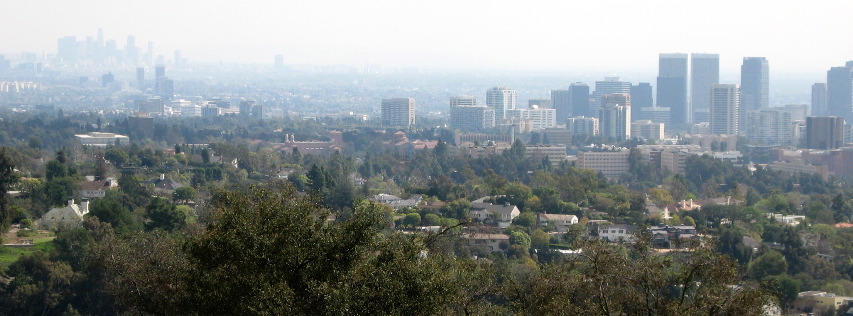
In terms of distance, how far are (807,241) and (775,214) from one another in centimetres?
772

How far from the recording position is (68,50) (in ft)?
626

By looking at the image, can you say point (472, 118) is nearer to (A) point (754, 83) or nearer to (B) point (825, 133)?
(A) point (754, 83)

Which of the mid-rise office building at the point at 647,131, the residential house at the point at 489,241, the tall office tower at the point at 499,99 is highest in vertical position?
the tall office tower at the point at 499,99

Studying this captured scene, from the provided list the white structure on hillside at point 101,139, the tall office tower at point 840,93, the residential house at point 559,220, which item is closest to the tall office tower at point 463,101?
the tall office tower at point 840,93

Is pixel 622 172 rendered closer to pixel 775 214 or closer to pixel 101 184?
pixel 775 214

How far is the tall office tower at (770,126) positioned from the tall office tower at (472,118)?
708 inches

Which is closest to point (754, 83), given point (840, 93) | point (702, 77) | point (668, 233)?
point (840, 93)

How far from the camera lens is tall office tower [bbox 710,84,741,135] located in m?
90.1

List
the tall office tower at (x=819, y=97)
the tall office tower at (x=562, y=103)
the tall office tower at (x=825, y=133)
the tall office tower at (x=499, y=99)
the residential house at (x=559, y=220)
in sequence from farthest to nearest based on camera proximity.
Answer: the tall office tower at (x=562, y=103) < the tall office tower at (x=499, y=99) < the tall office tower at (x=819, y=97) < the tall office tower at (x=825, y=133) < the residential house at (x=559, y=220)

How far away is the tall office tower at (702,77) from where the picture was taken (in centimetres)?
10994

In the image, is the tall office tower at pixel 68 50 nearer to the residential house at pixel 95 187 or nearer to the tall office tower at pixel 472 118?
the tall office tower at pixel 472 118

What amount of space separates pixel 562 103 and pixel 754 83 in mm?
15360

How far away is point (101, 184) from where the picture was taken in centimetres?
3672

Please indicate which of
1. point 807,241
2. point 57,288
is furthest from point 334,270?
point 807,241
